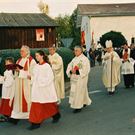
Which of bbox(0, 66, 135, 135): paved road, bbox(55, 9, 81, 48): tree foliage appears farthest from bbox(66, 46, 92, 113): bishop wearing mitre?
bbox(55, 9, 81, 48): tree foliage

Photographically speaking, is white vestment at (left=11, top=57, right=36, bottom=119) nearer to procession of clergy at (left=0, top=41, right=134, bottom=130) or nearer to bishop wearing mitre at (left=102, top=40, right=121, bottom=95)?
procession of clergy at (left=0, top=41, right=134, bottom=130)

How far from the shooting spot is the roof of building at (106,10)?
6675cm

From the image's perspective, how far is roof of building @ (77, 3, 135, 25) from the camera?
2628 inches

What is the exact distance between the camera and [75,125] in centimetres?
1128

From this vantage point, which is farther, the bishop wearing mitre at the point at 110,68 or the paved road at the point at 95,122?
the bishop wearing mitre at the point at 110,68

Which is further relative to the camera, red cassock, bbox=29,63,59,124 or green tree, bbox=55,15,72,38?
green tree, bbox=55,15,72,38

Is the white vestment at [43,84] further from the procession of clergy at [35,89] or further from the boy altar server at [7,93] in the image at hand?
the boy altar server at [7,93]

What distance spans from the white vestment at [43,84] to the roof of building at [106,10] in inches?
2182

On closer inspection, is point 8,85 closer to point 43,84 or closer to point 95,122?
point 43,84

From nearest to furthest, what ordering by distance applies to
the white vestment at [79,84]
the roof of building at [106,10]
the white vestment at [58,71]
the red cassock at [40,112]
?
the red cassock at [40,112] < the white vestment at [79,84] < the white vestment at [58,71] < the roof of building at [106,10]

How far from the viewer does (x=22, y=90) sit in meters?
11.7

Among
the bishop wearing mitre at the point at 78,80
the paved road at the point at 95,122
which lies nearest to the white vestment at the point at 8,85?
the paved road at the point at 95,122

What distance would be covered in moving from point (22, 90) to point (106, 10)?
5716 cm

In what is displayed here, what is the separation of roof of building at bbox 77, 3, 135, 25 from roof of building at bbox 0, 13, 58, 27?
23.9 meters
